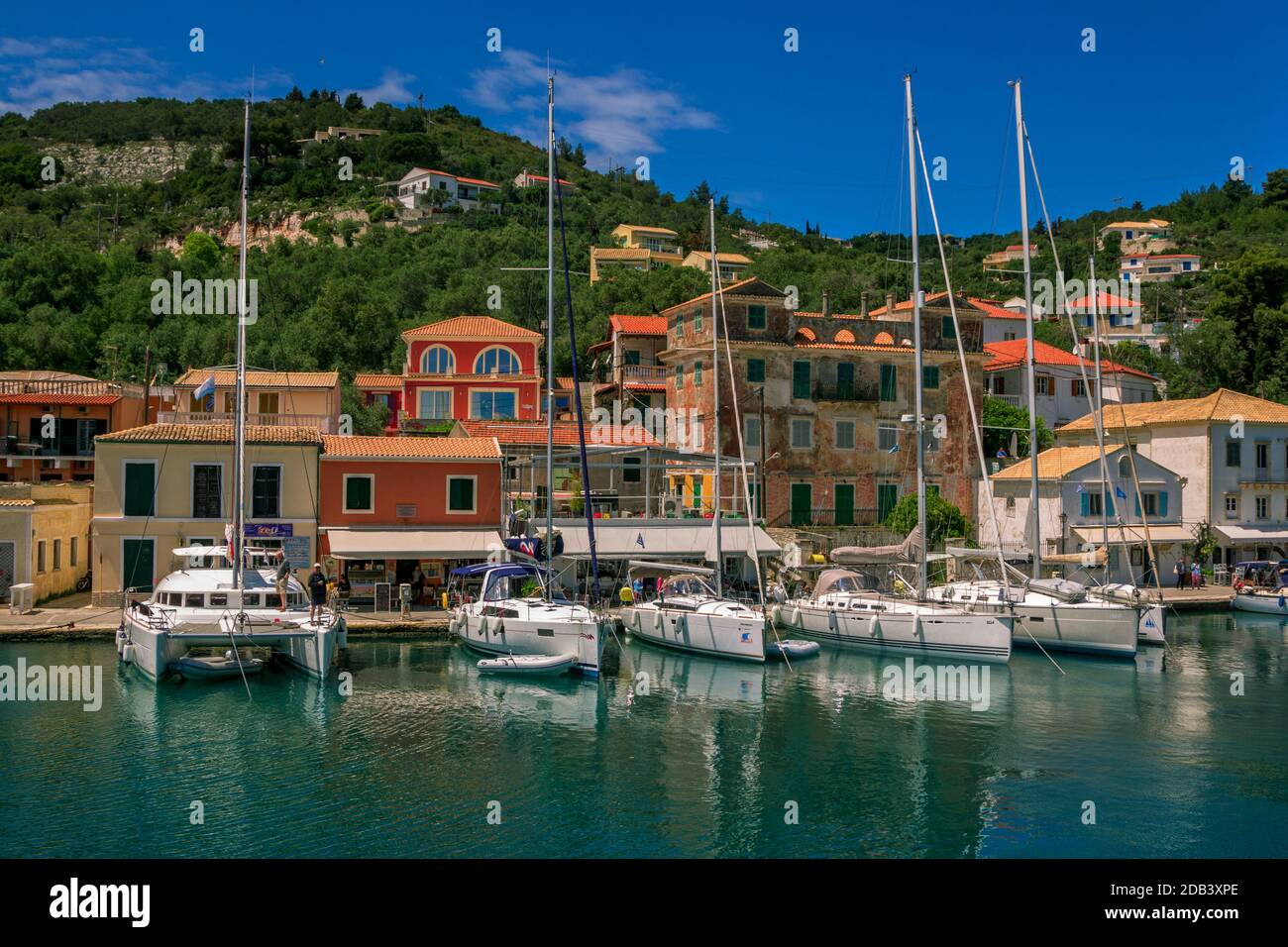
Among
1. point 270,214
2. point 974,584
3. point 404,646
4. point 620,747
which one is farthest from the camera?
point 270,214

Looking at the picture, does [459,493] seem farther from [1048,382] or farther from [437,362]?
[1048,382]

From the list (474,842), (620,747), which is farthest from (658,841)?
(620,747)

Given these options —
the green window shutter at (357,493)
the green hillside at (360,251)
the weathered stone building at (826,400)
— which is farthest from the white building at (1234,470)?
the green window shutter at (357,493)

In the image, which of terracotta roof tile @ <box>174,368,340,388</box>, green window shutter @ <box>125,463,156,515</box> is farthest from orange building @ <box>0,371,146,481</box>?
green window shutter @ <box>125,463,156,515</box>

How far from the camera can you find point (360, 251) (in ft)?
326

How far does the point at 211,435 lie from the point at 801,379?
25449 millimetres

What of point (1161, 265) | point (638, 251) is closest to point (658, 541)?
point (638, 251)

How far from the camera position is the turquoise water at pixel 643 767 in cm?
1661

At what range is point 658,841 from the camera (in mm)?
16484

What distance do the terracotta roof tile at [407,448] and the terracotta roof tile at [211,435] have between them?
2.68 ft

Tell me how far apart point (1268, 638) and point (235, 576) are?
3319 cm

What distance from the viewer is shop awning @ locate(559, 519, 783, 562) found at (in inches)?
1500

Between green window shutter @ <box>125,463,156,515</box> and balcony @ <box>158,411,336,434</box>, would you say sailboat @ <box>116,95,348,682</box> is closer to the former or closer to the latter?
green window shutter @ <box>125,463,156,515</box>

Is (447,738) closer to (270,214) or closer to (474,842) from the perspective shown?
(474,842)
